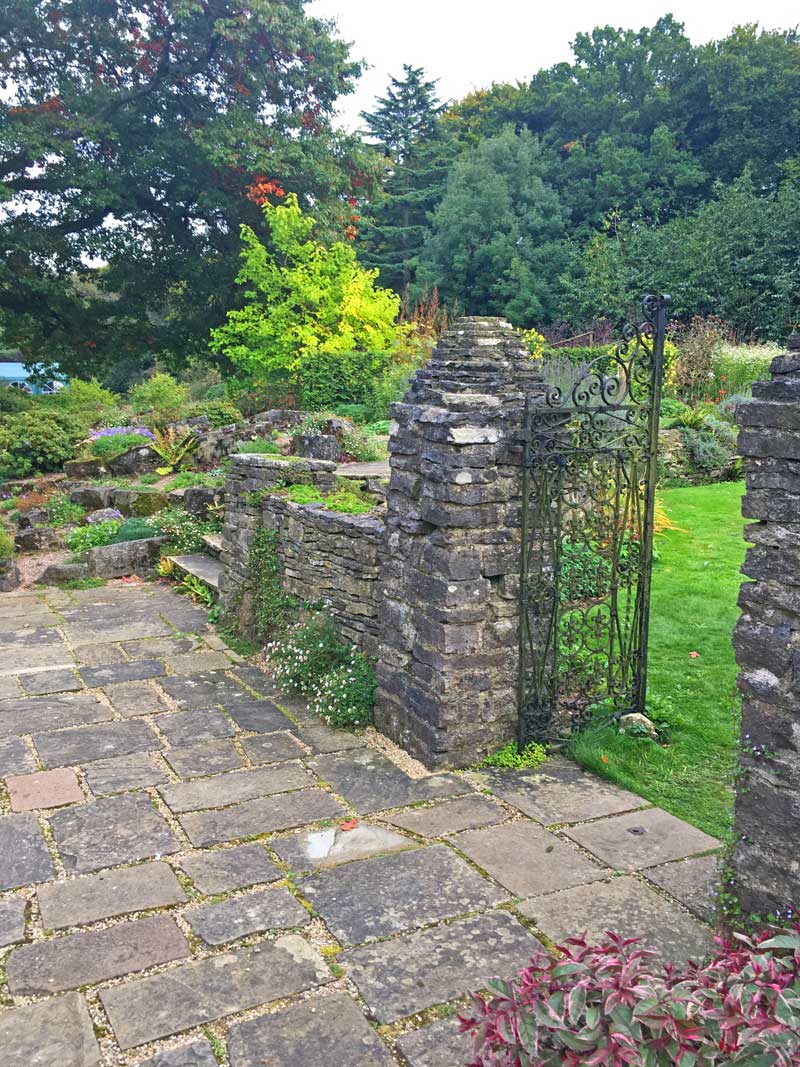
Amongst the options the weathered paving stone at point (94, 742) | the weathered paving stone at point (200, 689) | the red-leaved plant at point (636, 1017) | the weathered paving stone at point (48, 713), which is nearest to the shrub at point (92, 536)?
the weathered paving stone at point (200, 689)

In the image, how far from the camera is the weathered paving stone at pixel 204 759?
4633mm

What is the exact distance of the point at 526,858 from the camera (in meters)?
3.72

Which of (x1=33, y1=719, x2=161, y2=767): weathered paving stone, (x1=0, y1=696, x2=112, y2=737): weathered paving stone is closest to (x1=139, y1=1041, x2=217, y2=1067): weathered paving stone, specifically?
(x1=33, y1=719, x2=161, y2=767): weathered paving stone

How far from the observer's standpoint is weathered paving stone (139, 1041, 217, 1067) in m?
2.54

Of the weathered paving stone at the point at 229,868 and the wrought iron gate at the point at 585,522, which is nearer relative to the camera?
the weathered paving stone at the point at 229,868

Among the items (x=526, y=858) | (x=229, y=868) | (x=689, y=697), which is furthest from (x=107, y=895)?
(x=689, y=697)

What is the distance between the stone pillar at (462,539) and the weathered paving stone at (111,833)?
146 centimetres

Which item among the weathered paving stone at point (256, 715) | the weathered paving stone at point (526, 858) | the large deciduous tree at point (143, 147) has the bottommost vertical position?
the weathered paving stone at point (256, 715)

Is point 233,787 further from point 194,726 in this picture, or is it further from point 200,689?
point 200,689

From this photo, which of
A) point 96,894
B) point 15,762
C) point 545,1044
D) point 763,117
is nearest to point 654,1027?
point 545,1044

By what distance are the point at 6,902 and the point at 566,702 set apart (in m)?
3.05

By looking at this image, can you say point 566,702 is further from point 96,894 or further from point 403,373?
point 403,373

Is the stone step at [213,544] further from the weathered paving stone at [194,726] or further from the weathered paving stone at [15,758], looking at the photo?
the weathered paving stone at [15,758]

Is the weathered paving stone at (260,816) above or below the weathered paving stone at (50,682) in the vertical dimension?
below
